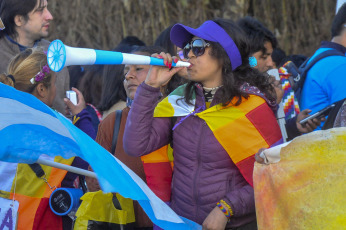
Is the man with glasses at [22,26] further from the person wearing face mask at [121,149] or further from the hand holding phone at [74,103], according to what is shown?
the person wearing face mask at [121,149]

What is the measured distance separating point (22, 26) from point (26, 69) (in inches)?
41.6

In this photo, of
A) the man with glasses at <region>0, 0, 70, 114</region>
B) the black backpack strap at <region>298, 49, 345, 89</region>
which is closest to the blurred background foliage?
the black backpack strap at <region>298, 49, 345, 89</region>

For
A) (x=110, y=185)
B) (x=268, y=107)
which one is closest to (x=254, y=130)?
(x=268, y=107)

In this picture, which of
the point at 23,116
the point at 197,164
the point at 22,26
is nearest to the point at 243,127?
the point at 197,164

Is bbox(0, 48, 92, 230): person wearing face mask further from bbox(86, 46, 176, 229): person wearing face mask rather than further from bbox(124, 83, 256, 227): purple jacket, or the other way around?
bbox(124, 83, 256, 227): purple jacket

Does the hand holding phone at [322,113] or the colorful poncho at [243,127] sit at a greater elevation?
the colorful poncho at [243,127]

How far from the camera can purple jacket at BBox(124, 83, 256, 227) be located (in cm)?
320

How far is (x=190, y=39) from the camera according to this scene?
138 inches

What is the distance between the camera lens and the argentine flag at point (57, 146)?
2.48m

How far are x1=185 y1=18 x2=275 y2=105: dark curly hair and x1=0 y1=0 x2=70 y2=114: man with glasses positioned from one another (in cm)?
174

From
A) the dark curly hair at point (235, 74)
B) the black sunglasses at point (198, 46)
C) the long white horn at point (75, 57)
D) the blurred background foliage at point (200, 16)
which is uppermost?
the long white horn at point (75, 57)

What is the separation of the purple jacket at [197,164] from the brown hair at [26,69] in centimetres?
99

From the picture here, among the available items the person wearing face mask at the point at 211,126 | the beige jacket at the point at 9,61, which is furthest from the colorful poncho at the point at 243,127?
the beige jacket at the point at 9,61

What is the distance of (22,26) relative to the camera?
15.9ft
